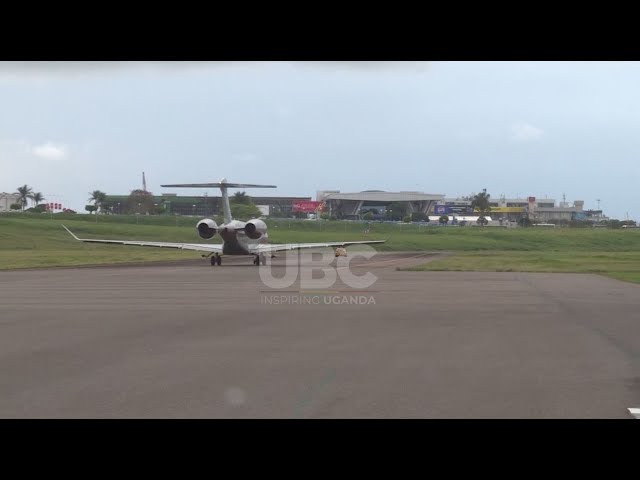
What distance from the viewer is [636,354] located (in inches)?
542

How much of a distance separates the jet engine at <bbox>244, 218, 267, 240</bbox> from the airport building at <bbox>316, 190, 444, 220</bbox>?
125m

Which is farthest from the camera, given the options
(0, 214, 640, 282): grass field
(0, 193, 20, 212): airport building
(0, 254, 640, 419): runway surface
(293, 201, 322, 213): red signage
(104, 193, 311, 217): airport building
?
(0, 193, 20, 212): airport building

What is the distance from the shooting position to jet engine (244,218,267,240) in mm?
45594

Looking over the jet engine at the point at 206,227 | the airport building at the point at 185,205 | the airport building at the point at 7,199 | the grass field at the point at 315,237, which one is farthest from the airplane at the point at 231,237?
the airport building at the point at 7,199

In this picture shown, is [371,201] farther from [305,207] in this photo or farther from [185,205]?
[185,205]

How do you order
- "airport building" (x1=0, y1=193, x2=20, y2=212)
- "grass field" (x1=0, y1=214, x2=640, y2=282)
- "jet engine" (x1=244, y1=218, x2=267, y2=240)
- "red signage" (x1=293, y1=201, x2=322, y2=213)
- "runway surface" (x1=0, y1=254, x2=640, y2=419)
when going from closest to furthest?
1. "runway surface" (x1=0, y1=254, x2=640, y2=419)
2. "jet engine" (x1=244, y1=218, x2=267, y2=240)
3. "grass field" (x1=0, y1=214, x2=640, y2=282)
4. "red signage" (x1=293, y1=201, x2=322, y2=213)
5. "airport building" (x1=0, y1=193, x2=20, y2=212)

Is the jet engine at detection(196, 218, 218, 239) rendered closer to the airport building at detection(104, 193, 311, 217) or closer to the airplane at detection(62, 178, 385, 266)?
the airplane at detection(62, 178, 385, 266)

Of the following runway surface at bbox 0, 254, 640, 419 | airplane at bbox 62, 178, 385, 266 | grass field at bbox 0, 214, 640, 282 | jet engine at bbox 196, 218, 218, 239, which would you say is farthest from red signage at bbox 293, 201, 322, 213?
runway surface at bbox 0, 254, 640, 419

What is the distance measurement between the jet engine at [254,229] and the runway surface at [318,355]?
18.1m

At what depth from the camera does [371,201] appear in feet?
584
